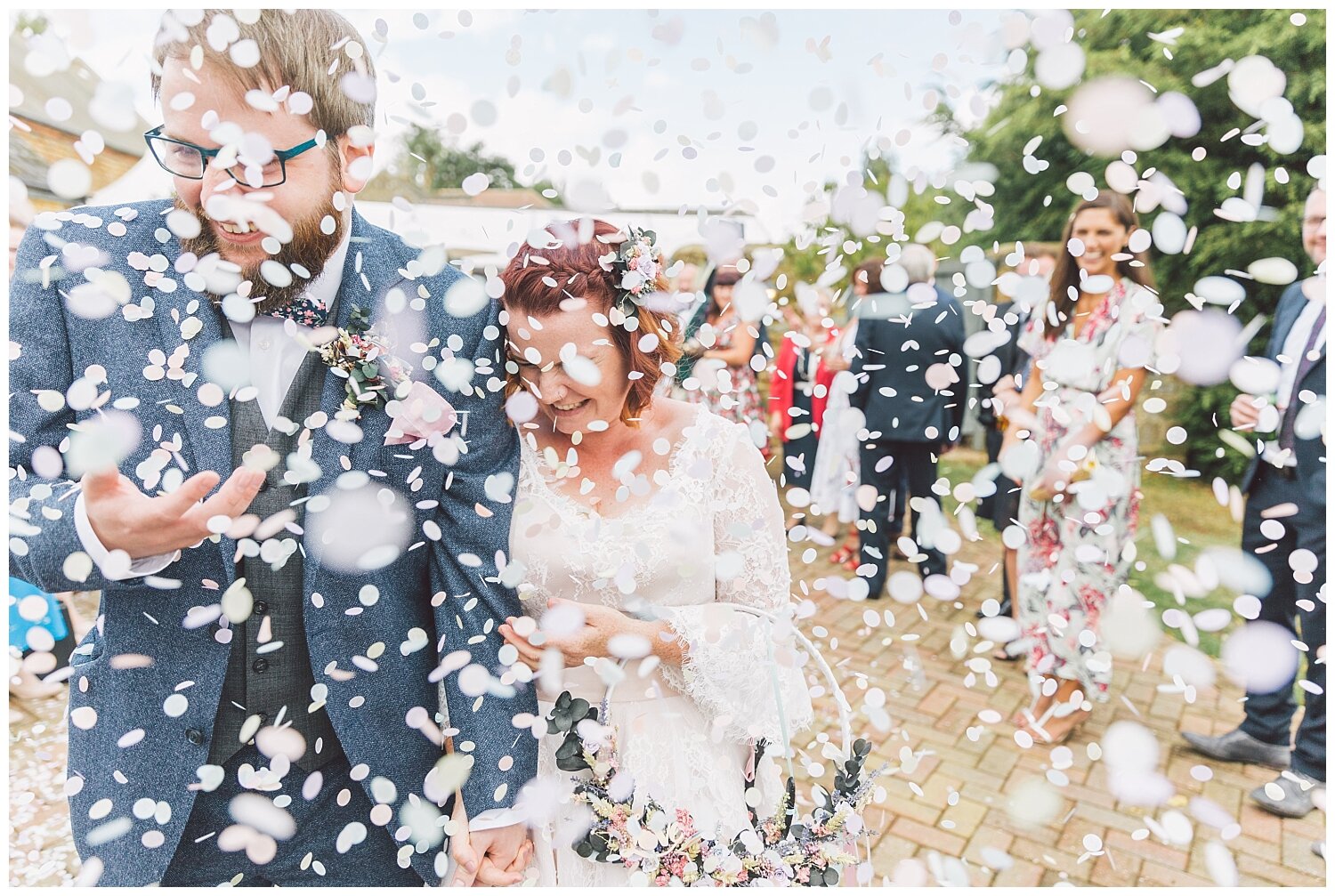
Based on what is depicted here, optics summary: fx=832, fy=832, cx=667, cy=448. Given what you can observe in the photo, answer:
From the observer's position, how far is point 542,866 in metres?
1.71

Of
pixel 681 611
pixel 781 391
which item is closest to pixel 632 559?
pixel 681 611

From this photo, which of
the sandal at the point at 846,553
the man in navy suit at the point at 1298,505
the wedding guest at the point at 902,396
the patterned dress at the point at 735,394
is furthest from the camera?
the sandal at the point at 846,553

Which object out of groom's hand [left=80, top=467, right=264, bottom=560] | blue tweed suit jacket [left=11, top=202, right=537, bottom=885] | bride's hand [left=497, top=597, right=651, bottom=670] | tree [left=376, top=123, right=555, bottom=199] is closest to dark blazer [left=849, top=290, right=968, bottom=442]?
tree [left=376, top=123, right=555, bottom=199]

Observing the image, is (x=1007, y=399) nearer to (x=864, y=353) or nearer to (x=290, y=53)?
(x=864, y=353)

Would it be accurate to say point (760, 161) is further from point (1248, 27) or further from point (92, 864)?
point (1248, 27)

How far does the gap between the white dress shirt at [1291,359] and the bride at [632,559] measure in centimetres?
208

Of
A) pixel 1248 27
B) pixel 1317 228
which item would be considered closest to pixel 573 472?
pixel 1317 228

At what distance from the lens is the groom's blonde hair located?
54.7 inches

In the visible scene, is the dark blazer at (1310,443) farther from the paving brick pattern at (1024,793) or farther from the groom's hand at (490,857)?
the groom's hand at (490,857)

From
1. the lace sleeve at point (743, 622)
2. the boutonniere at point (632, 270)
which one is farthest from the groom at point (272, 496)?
the lace sleeve at point (743, 622)

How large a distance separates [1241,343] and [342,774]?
2.42 m

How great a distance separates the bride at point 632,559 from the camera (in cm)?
163

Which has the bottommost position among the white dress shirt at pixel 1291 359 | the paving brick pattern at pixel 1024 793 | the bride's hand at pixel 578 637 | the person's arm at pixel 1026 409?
the paving brick pattern at pixel 1024 793

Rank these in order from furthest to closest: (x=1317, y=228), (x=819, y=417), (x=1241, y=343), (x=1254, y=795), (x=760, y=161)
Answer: (x=819, y=417)
(x=1254, y=795)
(x=1317, y=228)
(x=1241, y=343)
(x=760, y=161)
